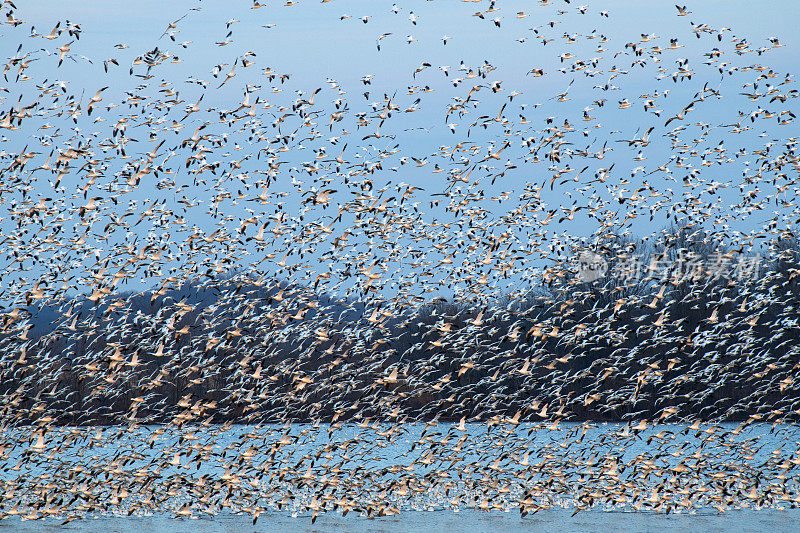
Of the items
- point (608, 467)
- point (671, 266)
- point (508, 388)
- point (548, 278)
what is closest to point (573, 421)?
point (508, 388)

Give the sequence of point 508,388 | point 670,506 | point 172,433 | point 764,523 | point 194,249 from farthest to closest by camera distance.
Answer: point 172,433 → point 508,388 → point 194,249 → point 670,506 → point 764,523

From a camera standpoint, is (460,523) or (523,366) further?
(523,366)

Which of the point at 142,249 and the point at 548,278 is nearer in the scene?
the point at 142,249

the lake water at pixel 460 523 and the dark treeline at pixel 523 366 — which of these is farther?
the dark treeline at pixel 523 366

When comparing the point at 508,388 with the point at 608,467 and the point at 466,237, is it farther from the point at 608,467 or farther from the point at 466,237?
the point at 608,467

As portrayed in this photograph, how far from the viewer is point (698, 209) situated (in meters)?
37.7

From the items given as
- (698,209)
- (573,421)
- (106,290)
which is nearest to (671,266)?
(573,421)

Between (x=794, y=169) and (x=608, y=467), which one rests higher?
(x=794, y=169)

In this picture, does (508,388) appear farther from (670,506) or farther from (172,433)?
(670,506)

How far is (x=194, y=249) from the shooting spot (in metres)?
35.1

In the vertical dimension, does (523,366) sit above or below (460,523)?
above

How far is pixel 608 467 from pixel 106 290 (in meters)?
17.9

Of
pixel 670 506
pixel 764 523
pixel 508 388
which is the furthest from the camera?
pixel 508 388

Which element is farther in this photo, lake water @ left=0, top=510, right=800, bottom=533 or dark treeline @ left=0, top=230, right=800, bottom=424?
dark treeline @ left=0, top=230, right=800, bottom=424
